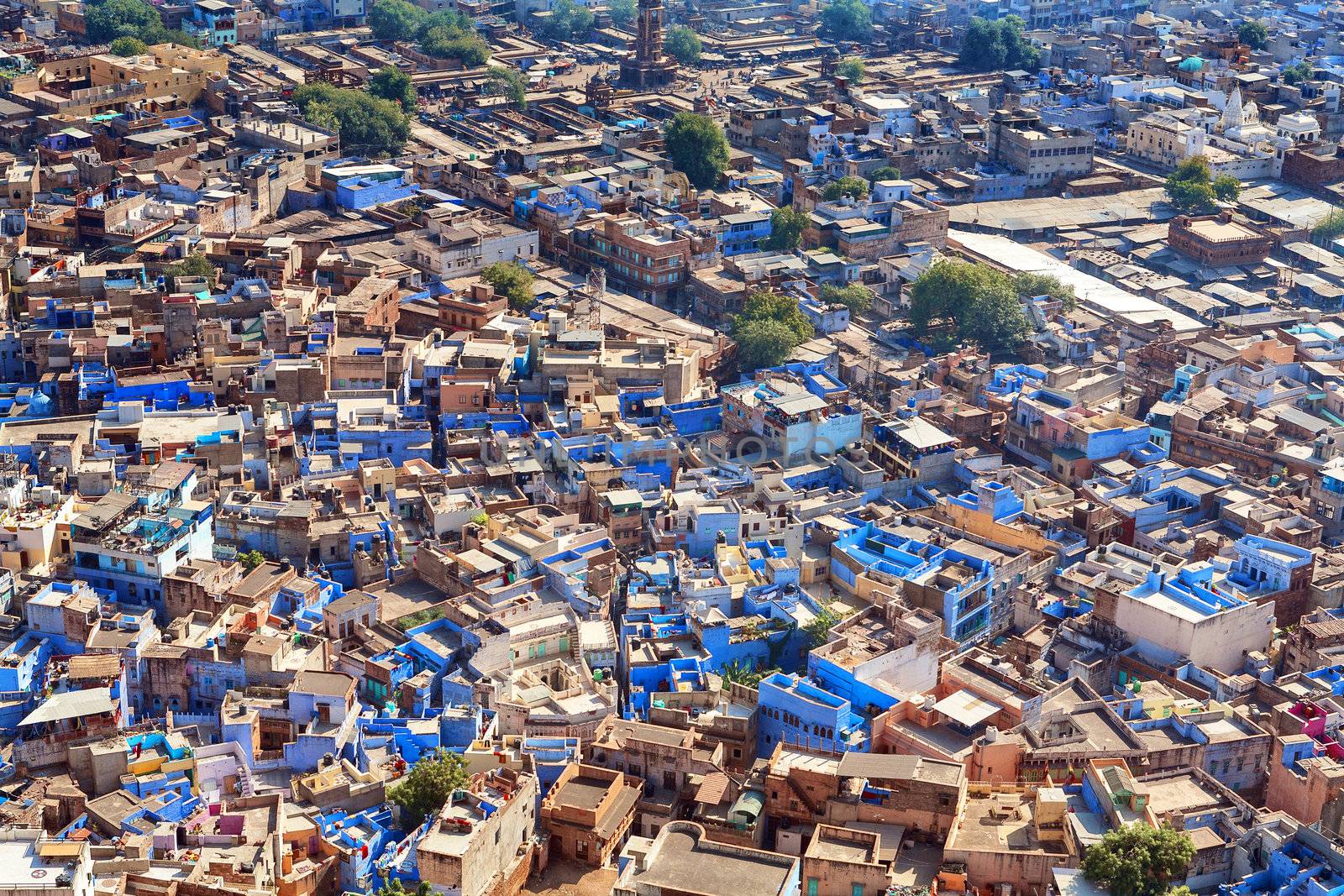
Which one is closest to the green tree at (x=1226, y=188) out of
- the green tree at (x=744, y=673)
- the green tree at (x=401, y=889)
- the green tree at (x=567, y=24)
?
the green tree at (x=744, y=673)

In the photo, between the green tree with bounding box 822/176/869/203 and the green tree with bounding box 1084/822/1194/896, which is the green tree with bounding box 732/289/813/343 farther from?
the green tree with bounding box 1084/822/1194/896

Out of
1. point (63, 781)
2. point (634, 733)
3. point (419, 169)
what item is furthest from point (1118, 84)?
point (63, 781)

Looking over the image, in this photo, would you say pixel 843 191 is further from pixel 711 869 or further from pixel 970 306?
pixel 711 869

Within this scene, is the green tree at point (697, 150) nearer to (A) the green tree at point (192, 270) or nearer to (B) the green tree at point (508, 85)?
(B) the green tree at point (508, 85)

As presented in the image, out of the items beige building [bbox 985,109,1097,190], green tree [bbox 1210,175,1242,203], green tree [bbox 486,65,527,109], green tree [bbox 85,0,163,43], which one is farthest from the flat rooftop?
green tree [bbox 85,0,163,43]

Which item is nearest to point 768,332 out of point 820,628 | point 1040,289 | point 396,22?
point 1040,289
